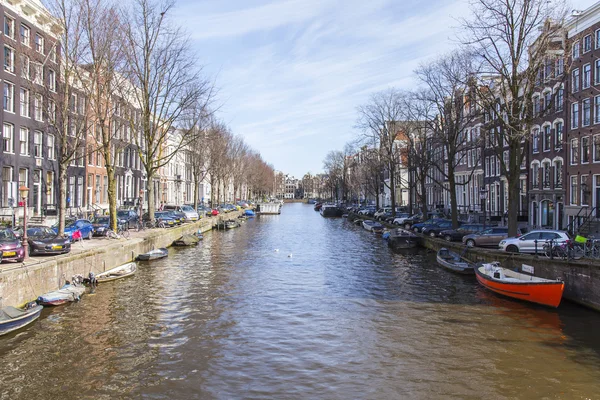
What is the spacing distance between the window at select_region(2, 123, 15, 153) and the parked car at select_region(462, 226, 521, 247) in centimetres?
3593

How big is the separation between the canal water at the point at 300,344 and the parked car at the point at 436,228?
1745 centimetres

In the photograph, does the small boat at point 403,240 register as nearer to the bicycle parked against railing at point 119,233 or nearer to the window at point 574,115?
the window at point 574,115

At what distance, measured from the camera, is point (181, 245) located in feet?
137

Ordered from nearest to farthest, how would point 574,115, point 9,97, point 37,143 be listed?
point 9,97, point 574,115, point 37,143

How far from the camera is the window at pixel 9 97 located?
39562mm

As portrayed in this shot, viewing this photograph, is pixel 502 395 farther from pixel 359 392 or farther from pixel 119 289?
pixel 119 289

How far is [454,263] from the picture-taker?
29.5 metres

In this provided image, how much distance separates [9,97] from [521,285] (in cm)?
3952

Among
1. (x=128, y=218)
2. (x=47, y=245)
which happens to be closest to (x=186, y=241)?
(x=128, y=218)

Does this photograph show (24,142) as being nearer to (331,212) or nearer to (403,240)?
(403,240)

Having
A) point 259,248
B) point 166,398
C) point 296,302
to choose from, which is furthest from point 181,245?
point 166,398

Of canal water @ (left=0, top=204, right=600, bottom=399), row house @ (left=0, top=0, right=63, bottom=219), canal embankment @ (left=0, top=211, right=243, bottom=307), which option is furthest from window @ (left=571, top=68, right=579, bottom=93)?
row house @ (left=0, top=0, right=63, bottom=219)

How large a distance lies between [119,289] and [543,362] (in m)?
17.8

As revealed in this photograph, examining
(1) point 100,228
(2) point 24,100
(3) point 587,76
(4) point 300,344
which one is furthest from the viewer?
(2) point 24,100
